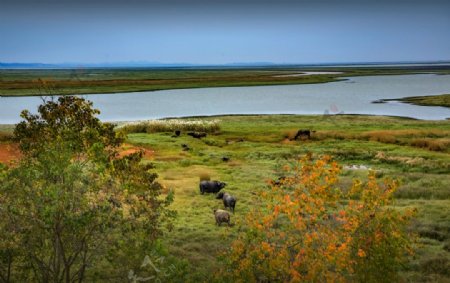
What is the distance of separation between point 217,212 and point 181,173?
14.6m

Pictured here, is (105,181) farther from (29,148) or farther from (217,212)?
(217,212)

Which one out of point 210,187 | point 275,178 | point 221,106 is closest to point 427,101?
point 221,106

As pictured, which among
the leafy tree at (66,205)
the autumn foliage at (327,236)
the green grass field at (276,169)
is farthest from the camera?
the green grass field at (276,169)

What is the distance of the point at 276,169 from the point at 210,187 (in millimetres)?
10148

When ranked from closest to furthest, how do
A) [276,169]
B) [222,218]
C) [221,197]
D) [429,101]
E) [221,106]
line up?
1. [222,218]
2. [221,197]
3. [276,169]
4. [429,101]
5. [221,106]

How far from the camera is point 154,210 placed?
45.9 feet

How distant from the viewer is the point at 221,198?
29.7 m

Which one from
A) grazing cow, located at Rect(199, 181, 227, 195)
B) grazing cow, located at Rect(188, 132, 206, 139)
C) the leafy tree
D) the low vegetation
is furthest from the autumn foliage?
grazing cow, located at Rect(188, 132, 206, 139)

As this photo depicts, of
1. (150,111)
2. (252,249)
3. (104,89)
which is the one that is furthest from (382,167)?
(104,89)

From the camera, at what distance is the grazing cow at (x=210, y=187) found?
30875 millimetres

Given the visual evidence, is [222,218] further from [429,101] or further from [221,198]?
[429,101]

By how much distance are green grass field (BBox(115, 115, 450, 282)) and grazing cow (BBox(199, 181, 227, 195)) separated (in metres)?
0.75

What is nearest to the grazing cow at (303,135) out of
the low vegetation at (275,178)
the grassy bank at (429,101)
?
the low vegetation at (275,178)

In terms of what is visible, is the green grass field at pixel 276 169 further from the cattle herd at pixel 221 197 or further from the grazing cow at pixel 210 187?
the grazing cow at pixel 210 187
